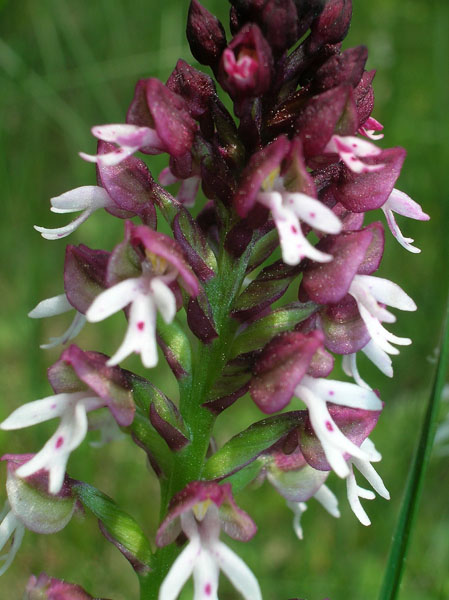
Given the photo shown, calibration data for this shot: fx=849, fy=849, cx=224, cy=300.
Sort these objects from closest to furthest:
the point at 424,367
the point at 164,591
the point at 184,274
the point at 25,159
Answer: the point at 164,591, the point at 184,274, the point at 25,159, the point at 424,367

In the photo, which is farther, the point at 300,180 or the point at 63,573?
the point at 63,573

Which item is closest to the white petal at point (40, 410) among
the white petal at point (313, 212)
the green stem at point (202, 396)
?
the green stem at point (202, 396)

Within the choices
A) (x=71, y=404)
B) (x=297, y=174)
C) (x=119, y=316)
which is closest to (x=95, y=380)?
(x=71, y=404)

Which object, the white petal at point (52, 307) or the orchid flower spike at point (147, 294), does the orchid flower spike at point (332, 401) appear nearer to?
the orchid flower spike at point (147, 294)

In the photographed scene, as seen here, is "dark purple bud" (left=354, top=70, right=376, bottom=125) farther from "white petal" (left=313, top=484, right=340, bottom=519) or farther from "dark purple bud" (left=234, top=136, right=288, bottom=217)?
"white petal" (left=313, top=484, right=340, bottom=519)

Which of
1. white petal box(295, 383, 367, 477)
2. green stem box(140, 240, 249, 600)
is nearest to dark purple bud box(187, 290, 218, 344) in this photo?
green stem box(140, 240, 249, 600)

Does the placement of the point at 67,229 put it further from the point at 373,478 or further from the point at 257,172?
the point at 373,478

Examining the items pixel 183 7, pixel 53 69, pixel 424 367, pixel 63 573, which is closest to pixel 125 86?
pixel 183 7

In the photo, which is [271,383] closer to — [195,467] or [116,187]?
[195,467]
